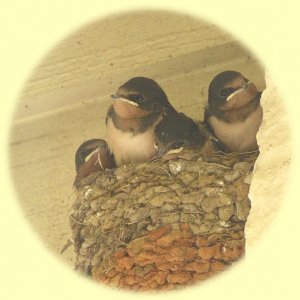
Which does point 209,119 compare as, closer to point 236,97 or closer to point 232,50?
point 236,97

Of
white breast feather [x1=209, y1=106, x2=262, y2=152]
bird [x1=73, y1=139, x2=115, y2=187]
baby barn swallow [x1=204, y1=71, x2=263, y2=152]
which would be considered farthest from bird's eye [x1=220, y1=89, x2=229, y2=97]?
bird [x1=73, y1=139, x2=115, y2=187]

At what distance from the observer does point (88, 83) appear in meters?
3.62

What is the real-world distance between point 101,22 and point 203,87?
603mm

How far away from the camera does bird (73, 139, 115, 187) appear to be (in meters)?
3.47

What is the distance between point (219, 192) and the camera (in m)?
2.81

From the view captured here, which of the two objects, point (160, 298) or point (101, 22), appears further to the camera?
point (101, 22)

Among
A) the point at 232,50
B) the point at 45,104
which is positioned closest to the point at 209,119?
the point at 232,50

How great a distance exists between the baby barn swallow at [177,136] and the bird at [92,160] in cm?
35

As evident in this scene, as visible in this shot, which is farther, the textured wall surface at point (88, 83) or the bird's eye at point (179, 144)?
the textured wall surface at point (88, 83)

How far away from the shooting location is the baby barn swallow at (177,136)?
314 cm

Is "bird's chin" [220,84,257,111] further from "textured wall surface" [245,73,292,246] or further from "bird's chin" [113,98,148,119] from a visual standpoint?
"textured wall surface" [245,73,292,246]

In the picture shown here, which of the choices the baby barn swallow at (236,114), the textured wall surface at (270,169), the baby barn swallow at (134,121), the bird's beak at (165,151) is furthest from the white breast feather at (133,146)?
the textured wall surface at (270,169)

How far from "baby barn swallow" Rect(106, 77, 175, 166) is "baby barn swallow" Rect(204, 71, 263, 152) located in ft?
0.82

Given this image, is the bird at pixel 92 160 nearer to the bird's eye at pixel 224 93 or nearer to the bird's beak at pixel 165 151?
the bird's beak at pixel 165 151
